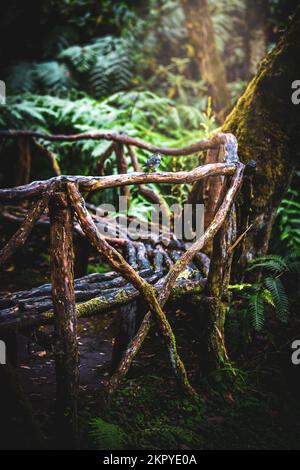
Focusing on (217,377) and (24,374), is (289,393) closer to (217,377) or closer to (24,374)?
(217,377)

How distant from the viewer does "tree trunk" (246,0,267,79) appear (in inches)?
306

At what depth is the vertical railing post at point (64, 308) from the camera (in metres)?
1.73


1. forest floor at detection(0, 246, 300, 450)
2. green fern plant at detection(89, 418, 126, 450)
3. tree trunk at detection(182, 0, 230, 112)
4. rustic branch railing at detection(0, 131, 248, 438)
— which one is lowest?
forest floor at detection(0, 246, 300, 450)

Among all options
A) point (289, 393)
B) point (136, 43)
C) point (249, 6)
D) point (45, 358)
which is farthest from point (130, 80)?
point (289, 393)

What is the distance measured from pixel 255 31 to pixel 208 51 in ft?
7.74

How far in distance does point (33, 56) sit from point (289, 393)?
8.03m

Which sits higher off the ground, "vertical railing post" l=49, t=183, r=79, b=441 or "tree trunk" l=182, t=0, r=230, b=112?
"tree trunk" l=182, t=0, r=230, b=112

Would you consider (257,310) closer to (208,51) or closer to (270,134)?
(270,134)

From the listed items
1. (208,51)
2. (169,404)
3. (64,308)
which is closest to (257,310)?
(169,404)

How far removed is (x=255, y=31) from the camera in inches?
327

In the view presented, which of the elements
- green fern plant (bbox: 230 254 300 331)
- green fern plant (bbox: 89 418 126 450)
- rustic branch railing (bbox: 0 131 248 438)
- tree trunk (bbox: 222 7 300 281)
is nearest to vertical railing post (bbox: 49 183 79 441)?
rustic branch railing (bbox: 0 131 248 438)

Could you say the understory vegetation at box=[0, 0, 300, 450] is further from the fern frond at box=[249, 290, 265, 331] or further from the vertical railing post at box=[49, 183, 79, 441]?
the vertical railing post at box=[49, 183, 79, 441]

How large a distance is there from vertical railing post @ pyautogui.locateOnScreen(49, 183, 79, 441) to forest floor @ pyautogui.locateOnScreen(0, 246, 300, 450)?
141 millimetres

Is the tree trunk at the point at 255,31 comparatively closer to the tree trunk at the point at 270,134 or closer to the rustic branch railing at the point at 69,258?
the tree trunk at the point at 270,134
